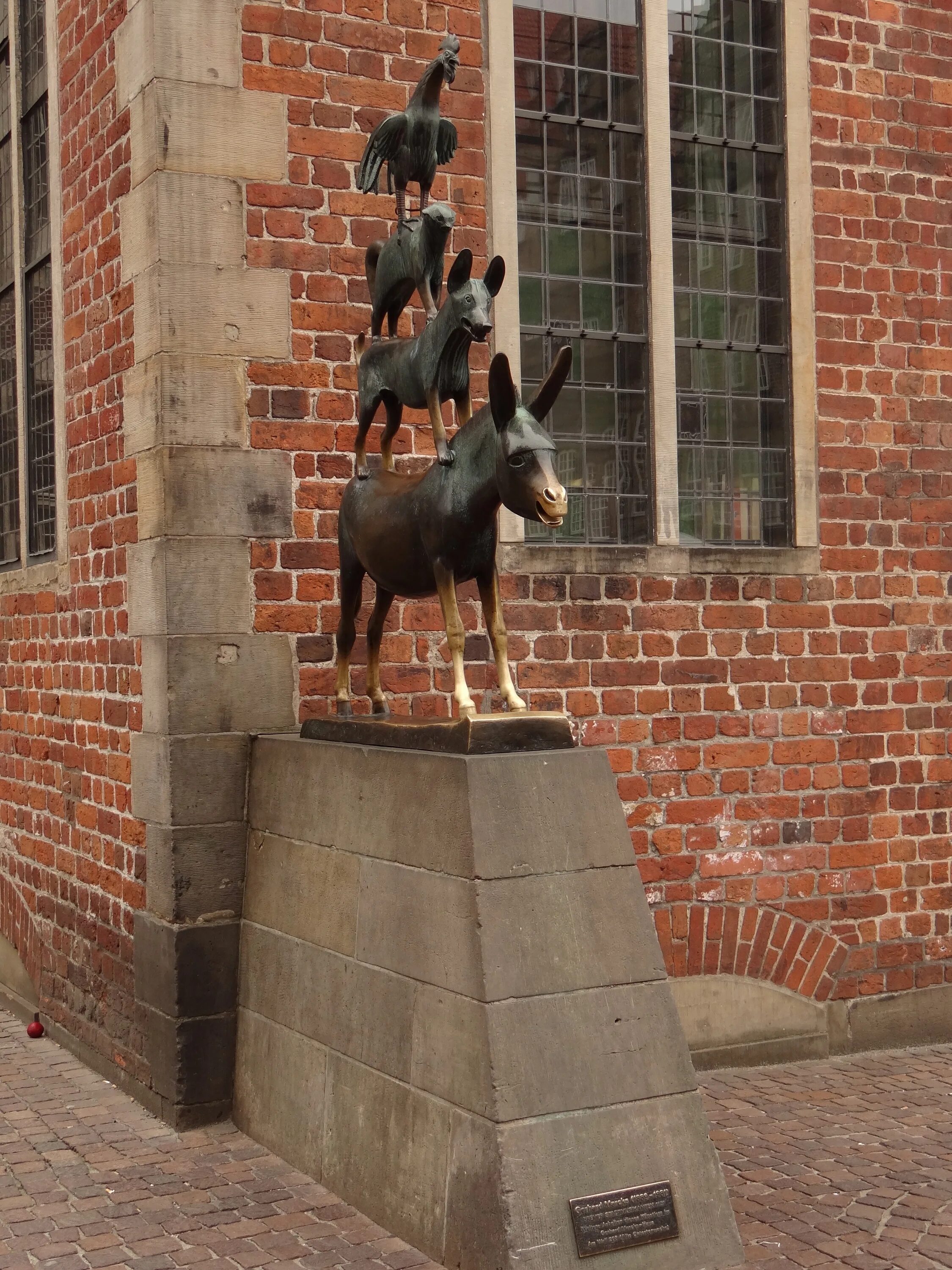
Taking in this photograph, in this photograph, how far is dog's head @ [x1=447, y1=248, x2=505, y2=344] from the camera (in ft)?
17.4

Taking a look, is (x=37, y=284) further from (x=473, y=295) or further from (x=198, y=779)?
(x=473, y=295)

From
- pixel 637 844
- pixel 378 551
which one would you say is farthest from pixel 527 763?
pixel 637 844

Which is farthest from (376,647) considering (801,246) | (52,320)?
(801,246)

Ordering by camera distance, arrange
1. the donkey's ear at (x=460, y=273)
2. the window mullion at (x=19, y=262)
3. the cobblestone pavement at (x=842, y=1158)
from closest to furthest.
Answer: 1. the cobblestone pavement at (x=842, y=1158)
2. the donkey's ear at (x=460, y=273)
3. the window mullion at (x=19, y=262)

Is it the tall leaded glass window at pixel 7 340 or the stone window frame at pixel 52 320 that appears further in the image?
the tall leaded glass window at pixel 7 340

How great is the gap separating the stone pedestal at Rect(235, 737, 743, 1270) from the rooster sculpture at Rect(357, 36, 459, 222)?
2239 millimetres

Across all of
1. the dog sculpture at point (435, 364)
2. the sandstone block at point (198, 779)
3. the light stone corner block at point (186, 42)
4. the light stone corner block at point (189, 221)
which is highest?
the light stone corner block at point (186, 42)

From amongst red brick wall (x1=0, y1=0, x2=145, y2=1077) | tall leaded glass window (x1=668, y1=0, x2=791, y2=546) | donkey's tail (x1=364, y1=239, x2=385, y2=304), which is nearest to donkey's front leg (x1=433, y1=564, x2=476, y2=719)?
donkey's tail (x1=364, y1=239, x2=385, y2=304)

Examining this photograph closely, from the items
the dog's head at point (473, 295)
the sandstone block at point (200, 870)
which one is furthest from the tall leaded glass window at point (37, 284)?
the dog's head at point (473, 295)

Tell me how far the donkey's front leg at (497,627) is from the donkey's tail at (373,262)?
1429mm

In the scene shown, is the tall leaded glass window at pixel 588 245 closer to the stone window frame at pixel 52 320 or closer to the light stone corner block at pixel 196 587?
the light stone corner block at pixel 196 587

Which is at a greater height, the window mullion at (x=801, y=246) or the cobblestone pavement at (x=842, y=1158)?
the window mullion at (x=801, y=246)

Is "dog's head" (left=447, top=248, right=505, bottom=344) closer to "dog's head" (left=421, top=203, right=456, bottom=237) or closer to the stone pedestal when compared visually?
"dog's head" (left=421, top=203, right=456, bottom=237)

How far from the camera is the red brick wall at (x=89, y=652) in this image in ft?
23.4
